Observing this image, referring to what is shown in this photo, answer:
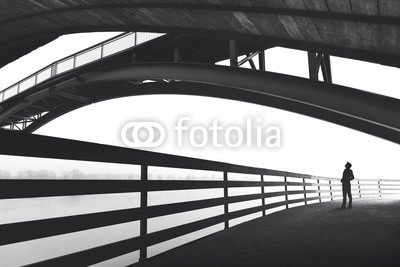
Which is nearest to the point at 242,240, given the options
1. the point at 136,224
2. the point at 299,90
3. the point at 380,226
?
the point at 380,226

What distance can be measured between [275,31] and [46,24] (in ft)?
24.1

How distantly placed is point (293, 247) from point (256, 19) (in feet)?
12.8

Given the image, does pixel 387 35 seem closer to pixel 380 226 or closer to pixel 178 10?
pixel 380 226

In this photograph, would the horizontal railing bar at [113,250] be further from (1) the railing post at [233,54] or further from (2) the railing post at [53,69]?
(2) the railing post at [53,69]

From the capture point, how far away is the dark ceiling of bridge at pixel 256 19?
173 inches

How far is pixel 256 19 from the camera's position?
5.68 meters

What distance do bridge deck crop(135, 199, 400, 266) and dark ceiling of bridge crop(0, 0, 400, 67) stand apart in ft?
9.46

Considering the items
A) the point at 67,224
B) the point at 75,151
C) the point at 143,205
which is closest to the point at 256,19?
the point at 143,205

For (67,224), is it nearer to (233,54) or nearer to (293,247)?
(293,247)

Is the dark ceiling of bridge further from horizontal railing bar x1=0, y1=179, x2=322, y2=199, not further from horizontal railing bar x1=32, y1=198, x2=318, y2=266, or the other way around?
horizontal railing bar x1=32, y1=198, x2=318, y2=266

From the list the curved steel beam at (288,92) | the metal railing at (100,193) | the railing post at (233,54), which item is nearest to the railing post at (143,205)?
the metal railing at (100,193)

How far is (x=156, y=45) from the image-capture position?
1222 cm

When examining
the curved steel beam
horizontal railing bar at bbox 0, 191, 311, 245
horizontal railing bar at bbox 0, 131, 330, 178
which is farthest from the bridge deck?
the curved steel beam

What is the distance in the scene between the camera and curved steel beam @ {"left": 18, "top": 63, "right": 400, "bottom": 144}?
23.8 feet
